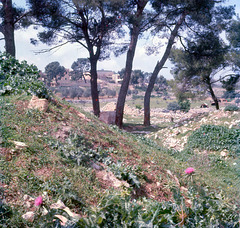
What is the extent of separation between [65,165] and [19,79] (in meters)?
3.92

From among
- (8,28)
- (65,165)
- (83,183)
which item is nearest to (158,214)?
(83,183)

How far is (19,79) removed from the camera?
616 centimetres

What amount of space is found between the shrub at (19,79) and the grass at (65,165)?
32 cm

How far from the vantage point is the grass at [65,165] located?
252 centimetres

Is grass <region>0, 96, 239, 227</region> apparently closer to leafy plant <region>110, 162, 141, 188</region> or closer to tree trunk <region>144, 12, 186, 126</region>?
leafy plant <region>110, 162, 141, 188</region>

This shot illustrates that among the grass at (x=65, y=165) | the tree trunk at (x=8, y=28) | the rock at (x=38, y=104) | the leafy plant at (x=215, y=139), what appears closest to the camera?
the grass at (x=65, y=165)

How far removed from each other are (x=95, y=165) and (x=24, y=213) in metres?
1.32

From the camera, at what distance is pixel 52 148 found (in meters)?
3.40

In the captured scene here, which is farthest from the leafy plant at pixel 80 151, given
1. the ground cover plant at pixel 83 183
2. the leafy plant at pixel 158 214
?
A: the leafy plant at pixel 158 214

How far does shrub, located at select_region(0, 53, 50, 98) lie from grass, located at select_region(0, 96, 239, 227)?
1.06ft

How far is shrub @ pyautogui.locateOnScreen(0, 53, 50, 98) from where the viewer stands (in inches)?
200

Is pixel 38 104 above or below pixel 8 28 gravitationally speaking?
below

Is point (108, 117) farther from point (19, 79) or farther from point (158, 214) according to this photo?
point (158, 214)

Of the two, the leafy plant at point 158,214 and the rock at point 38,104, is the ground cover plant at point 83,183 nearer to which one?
the leafy plant at point 158,214
